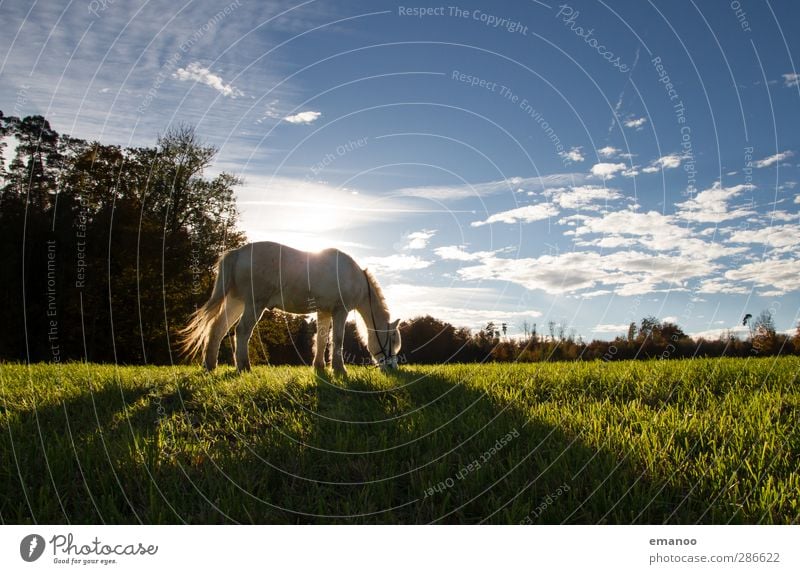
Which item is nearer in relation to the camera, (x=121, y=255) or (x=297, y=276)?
(x=297, y=276)

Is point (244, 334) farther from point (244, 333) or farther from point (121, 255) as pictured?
point (121, 255)

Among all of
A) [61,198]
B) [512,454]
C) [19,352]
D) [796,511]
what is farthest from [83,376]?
[19,352]

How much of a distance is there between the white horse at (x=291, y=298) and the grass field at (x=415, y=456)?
11.2ft

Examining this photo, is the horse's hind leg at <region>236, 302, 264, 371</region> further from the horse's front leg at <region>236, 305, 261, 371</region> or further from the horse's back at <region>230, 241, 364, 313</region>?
the horse's back at <region>230, 241, 364, 313</region>

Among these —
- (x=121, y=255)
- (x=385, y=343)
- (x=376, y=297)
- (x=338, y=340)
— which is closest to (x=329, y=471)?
(x=338, y=340)

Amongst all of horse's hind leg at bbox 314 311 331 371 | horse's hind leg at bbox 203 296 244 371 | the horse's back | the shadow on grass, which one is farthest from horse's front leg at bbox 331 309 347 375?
the shadow on grass

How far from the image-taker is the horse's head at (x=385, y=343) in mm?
11797

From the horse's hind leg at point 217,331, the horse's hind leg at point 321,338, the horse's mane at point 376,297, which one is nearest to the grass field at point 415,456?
the horse's hind leg at point 217,331

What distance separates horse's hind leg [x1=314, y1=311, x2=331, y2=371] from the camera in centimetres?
1176

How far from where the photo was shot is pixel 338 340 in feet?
37.6

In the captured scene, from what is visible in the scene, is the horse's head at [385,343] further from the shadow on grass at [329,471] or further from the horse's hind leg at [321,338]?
the shadow on grass at [329,471]

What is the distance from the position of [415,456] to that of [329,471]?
0.82 meters

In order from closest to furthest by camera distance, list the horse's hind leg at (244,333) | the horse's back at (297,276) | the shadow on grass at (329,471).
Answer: the shadow on grass at (329,471) → the horse's hind leg at (244,333) → the horse's back at (297,276)

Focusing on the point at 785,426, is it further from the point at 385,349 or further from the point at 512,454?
the point at 385,349
